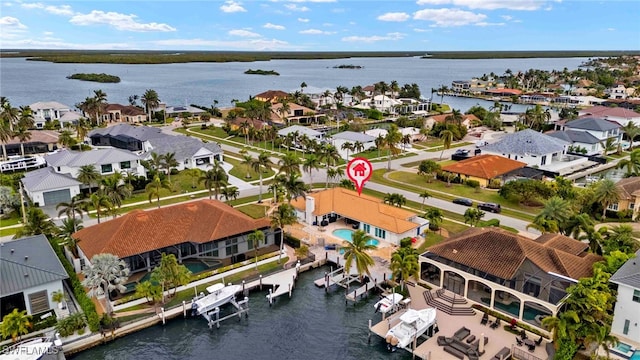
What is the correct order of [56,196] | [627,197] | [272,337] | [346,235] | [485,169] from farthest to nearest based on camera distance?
[485,169] → [56,196] → [627,197] → [346,235] → [272,337]

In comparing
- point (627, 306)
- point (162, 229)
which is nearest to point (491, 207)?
point (627, 306)

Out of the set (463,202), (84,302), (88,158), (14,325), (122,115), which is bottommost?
(84,302)

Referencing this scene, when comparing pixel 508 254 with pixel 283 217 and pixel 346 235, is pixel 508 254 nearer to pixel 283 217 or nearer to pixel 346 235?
pixel 346 235

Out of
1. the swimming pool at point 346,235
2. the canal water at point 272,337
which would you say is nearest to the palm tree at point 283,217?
the canal water at point 272,337

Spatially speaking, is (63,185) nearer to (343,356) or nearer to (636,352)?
(343,356)

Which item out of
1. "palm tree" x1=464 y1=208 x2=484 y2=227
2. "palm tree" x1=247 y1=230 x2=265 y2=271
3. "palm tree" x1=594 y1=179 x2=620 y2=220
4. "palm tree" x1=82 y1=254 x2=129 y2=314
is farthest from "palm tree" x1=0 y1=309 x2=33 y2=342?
"palm tree" x1=594 y1=179 x2=620 y2=220

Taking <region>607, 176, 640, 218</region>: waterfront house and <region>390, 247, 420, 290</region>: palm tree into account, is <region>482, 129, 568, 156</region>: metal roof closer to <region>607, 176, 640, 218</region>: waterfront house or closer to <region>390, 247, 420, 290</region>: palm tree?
<region>607, 176, 640, 218</region>: waterfront house
